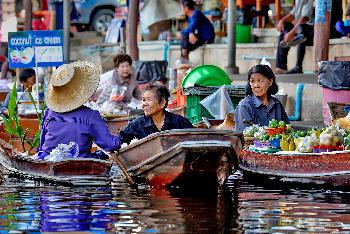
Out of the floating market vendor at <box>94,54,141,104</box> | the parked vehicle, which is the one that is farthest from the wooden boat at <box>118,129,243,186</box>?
the parked vehicle

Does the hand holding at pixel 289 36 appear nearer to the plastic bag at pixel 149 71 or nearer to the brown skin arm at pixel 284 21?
the brown skin arm at pixel 284 21

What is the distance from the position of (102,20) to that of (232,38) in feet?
52.9

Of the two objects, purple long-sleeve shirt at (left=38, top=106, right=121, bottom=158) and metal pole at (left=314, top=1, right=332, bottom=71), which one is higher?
metal pole at (left=314, top=1, right=332, bottom=71)

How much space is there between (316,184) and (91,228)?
3288 mm

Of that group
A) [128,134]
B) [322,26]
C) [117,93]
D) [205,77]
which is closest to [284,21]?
[322,26]

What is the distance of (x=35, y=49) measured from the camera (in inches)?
744

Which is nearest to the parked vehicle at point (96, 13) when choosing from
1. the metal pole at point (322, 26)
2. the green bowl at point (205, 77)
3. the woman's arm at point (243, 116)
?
the metal pole at point (322, 26)

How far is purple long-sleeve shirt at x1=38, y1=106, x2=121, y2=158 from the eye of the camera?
1379 centimetres

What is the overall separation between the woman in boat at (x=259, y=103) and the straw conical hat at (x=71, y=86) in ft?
5.34

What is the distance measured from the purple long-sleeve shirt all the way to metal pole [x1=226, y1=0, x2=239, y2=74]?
34.8ft

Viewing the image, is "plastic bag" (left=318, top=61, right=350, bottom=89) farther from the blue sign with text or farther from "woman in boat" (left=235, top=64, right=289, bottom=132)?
the blue sign with text

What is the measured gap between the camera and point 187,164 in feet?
43.6

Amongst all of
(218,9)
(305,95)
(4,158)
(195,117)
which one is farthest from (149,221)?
(218,9)

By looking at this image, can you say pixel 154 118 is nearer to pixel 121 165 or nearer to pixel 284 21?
pixel 121 165
